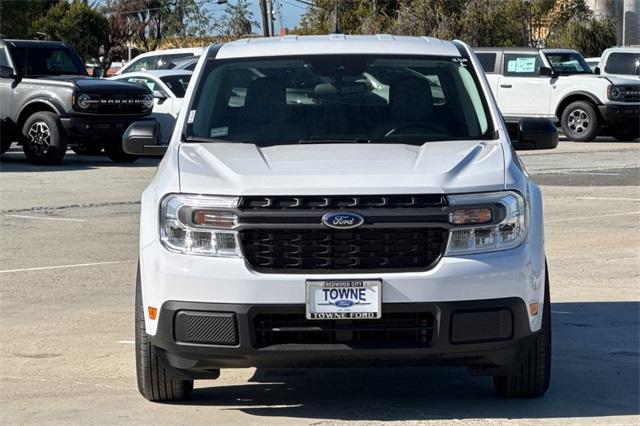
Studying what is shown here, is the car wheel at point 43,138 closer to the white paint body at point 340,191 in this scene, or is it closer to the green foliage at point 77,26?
the white paint body at point 340,191

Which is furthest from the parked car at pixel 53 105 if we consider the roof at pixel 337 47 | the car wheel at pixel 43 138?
the roof at pixel 337 47

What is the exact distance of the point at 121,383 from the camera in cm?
734

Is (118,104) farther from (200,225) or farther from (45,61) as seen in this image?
(200,225)

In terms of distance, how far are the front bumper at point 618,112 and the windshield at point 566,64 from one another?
1586mm

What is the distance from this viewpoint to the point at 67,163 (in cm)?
2409

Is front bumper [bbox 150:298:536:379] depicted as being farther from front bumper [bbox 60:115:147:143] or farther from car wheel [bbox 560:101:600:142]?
car wheel [bbox 560:101:600:142]

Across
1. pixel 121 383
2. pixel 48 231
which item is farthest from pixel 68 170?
pixel 121 383

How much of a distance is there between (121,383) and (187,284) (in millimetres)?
1352

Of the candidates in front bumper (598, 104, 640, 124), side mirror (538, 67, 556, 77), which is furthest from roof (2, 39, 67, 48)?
front bumper (598, 104, 640, 124)

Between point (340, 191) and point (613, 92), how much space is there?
2385 centimetres

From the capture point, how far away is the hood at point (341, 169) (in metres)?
6.18

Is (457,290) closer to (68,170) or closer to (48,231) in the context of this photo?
(48,231)

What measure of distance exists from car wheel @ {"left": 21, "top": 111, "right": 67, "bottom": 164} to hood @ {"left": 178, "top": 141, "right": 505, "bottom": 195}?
16.4 m

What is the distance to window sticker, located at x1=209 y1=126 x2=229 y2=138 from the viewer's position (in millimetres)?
7278
